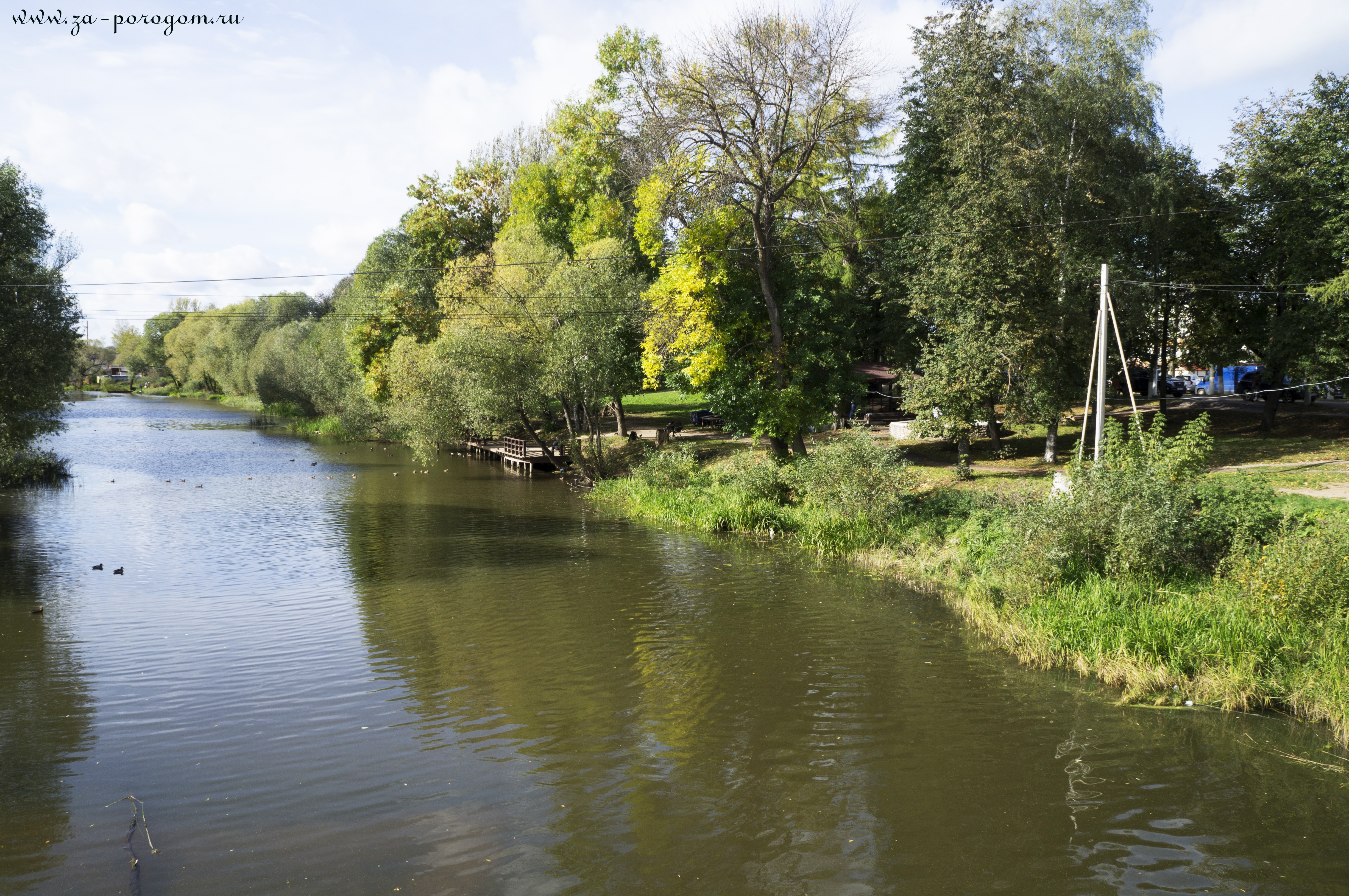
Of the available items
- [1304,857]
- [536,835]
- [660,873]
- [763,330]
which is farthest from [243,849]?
[763,330]

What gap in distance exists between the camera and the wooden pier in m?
40.8

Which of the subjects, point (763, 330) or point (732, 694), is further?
point (763, 330)

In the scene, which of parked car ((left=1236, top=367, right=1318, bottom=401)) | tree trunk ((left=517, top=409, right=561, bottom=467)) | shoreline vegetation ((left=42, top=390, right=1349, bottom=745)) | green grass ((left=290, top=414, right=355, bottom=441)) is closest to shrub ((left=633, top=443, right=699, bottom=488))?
shoreline vegetation ((left=42, top=390, right=1349, bottom=745))

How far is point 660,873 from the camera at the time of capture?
7.87m

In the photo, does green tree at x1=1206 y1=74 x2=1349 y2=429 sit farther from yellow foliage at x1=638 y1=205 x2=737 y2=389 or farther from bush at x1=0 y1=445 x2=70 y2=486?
bush at x1=0 y1=445 x2=70 y2=486

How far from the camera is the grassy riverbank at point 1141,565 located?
1150 cm

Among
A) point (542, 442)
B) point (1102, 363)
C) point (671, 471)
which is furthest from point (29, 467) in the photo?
point (1102, 363)

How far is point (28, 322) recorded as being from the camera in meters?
24.9

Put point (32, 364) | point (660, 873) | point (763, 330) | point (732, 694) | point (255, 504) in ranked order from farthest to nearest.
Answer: point (255, 504), point (763, 330), point (32, 364), point (732, 694), point (660, 873)

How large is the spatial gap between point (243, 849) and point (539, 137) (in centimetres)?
4792

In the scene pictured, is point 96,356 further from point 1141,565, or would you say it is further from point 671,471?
point 1141,565

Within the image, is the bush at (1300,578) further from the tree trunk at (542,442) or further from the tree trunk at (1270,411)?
the tree trunk at (542,442)

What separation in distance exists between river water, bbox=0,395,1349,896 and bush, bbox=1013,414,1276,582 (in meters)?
2.36

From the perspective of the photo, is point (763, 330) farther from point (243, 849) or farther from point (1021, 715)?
point (243, 849)
